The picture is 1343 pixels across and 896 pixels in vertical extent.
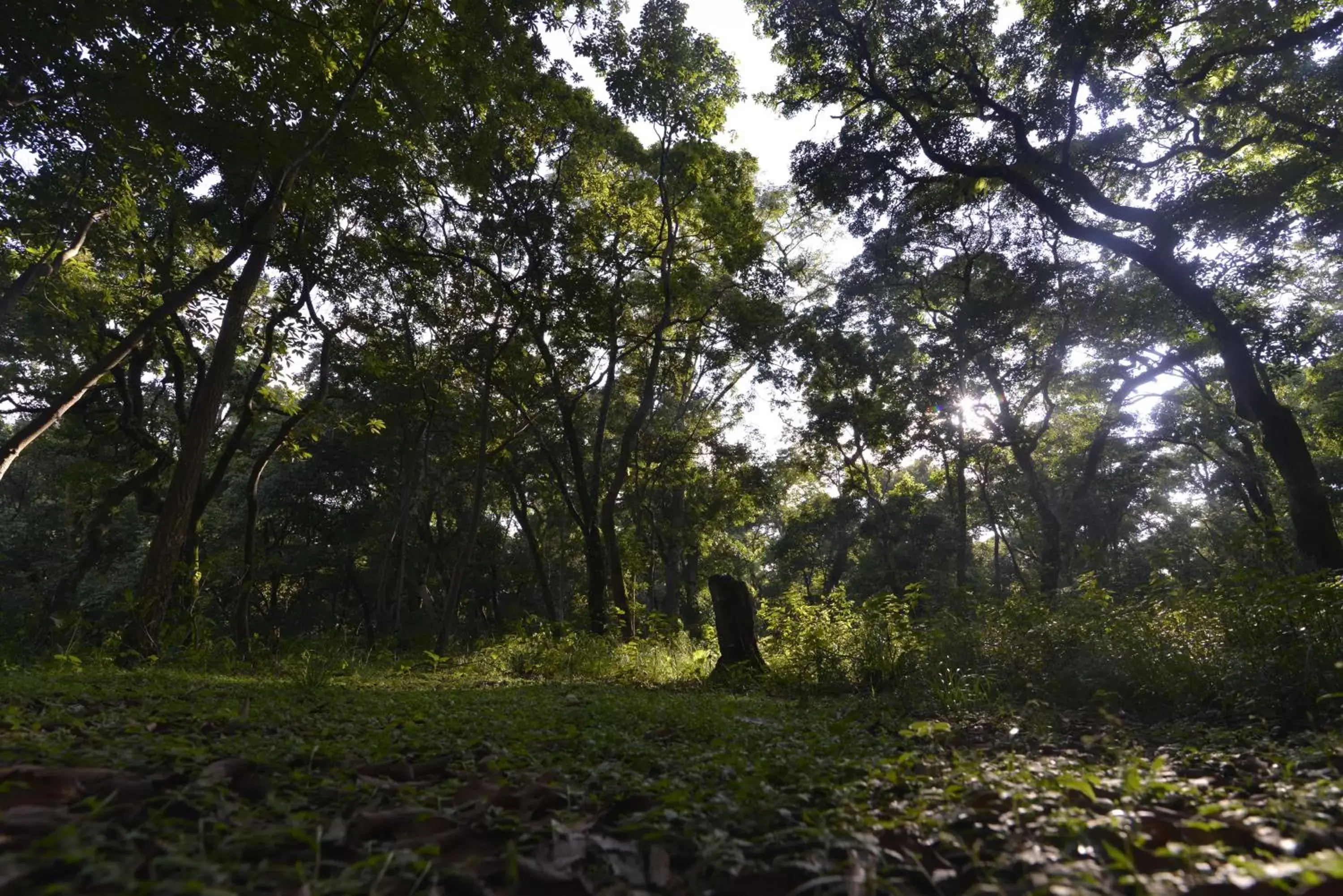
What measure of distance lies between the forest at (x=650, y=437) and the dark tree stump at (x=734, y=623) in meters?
0.05

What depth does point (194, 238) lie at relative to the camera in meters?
10.8

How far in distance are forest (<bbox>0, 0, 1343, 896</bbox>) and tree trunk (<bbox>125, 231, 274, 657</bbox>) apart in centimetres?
6

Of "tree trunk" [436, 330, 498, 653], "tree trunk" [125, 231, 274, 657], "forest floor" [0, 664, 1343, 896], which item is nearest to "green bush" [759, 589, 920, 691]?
"forest floor" [0, 664, 1343, 896]

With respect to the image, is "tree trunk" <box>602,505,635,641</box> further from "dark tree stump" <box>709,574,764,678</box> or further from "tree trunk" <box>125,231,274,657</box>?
"tree trunk" <box>125,231,274,657</box>

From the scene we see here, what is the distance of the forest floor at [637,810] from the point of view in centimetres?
154

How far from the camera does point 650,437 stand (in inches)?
700

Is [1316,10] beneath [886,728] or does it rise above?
above

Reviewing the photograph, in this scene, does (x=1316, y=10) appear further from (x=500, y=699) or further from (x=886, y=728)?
(x=500, y=699)

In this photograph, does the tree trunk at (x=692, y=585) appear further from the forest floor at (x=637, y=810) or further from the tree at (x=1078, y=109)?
the forest floor at (x=637, y=810)

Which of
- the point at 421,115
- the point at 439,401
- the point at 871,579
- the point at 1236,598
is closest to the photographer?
the point at 1236,598

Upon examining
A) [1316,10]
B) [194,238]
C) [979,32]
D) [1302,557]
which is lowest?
[1302,557]

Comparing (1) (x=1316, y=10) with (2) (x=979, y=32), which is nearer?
(1) (x=1316, y=10)

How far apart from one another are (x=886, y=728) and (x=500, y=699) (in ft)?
9.54

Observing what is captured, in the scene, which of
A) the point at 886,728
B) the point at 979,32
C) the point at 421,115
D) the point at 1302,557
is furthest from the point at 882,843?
the point at 979,32
